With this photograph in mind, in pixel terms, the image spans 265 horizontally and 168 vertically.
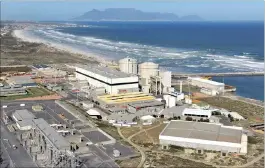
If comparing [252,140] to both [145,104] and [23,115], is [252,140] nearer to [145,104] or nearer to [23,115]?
[145,104]

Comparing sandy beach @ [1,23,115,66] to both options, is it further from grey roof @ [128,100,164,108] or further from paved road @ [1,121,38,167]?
paved road @ [1,121,38,167]

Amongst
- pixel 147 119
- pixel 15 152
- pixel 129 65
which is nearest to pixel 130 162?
pixel 15 152

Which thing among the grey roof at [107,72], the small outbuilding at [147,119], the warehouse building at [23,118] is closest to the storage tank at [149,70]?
the grey roof at [107,72]

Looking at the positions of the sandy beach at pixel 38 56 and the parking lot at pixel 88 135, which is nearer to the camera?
the parking lot at pixel 88 135

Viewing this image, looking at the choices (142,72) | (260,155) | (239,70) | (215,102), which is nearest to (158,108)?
(215,102)

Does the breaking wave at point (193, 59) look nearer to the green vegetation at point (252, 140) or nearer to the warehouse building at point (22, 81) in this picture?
the warehouse building at point (22, 81)

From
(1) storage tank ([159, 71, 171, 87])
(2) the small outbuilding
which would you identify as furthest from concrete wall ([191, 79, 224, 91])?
(2) the small outbuilding

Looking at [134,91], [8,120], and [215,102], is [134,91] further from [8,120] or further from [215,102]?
[8,120]

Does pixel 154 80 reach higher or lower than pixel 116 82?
lower
